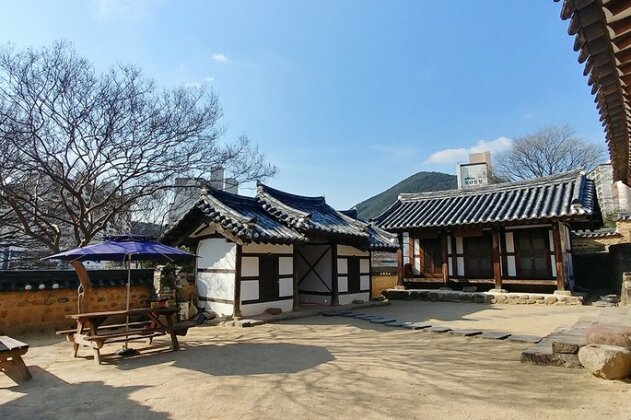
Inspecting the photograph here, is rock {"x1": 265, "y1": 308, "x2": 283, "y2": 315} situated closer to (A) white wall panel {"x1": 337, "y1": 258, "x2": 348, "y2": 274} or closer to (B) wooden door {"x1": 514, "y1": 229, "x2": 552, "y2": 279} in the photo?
(A) white wall panel {"x1": 337, "y1": 258, "x2": 348, "y2": 274}

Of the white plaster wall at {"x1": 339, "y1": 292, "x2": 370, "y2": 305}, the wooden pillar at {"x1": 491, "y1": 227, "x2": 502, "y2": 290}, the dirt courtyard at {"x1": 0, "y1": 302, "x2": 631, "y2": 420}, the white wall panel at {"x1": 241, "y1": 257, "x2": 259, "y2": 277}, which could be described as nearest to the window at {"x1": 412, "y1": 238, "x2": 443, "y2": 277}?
the wooden pillar at {"x1": 491, "y1": 227, "x2": 502, "y2": 290}

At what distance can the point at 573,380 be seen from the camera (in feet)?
14.5

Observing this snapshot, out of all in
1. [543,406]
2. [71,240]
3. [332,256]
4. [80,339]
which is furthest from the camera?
[71,240]

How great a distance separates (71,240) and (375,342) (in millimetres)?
16465

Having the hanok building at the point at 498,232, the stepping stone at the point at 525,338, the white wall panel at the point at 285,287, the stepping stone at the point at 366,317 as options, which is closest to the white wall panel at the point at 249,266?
the white wall panel at the point at 285,287

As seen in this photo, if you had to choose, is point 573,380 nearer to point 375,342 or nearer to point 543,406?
point 543,406

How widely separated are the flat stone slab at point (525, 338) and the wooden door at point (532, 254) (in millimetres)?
7385

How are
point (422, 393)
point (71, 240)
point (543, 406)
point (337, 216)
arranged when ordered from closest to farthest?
1. point (543, 406)
2. point (422, 393)
3. point (337, 216)
4. point (71, 240)

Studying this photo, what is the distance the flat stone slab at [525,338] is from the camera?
22.5ft

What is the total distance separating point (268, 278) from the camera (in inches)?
425

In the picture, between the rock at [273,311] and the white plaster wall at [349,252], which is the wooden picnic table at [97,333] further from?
the white plaster wall at [349,252]

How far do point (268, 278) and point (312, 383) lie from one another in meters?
6.25

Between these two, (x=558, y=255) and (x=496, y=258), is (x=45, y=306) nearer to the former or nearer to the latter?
(x=496, y=258)

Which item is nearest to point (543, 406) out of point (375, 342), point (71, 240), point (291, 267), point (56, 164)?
point (375, 342)
